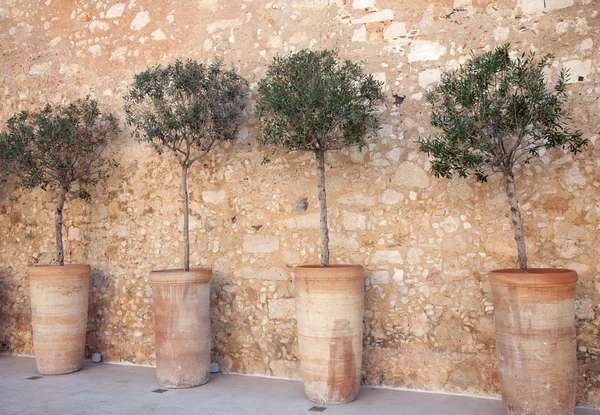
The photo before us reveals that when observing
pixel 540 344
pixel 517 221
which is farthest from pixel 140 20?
pixel 540 344

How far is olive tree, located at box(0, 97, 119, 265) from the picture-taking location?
5.03 metres

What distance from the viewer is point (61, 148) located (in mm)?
5113

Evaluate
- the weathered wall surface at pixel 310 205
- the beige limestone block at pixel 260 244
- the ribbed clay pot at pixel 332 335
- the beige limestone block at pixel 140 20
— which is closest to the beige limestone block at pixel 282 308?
the weathered wall surface at pixel 310 205

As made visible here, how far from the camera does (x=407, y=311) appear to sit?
4.12 meters

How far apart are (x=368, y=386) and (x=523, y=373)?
132 cm

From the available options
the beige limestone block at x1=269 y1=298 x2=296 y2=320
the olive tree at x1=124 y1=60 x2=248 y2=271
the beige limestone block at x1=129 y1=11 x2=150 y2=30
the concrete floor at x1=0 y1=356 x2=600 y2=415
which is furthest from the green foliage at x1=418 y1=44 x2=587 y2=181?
the beige limestone block at x1=129 y1=11 x2=150 y2=30

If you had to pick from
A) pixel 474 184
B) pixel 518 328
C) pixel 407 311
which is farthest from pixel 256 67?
pixel 518 328

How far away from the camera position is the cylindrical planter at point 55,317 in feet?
15.9

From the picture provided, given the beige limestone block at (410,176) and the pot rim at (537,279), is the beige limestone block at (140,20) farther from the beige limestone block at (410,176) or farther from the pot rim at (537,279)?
the pot rim at (537,279)

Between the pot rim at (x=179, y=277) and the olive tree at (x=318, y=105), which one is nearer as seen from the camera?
the olive tree at (x=318, y=105)

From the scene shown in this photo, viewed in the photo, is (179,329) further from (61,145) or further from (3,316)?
(3,316)

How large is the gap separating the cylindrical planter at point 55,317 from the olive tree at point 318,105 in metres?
2.28

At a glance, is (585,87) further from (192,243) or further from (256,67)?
(192,243)

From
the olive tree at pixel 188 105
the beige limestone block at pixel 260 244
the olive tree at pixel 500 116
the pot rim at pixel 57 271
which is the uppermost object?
the olive tree at pixel 188 105
